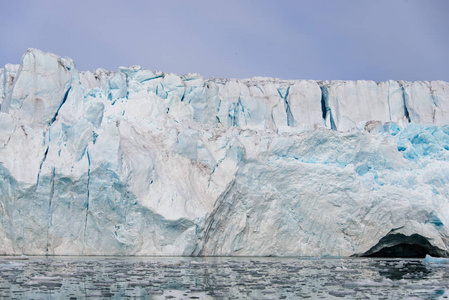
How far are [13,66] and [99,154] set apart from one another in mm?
7031

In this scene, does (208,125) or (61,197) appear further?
(208,125)

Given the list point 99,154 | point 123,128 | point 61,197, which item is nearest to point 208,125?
point 123,128

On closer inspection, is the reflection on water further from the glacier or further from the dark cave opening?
the dark cave opening

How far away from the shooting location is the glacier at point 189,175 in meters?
15.2

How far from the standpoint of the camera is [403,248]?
814 inches

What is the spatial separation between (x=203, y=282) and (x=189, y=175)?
318 inches

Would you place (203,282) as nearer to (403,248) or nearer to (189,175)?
(189,175)

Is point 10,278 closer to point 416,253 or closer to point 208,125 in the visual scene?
point 208,125

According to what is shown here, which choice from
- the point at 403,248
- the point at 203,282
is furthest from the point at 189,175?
the point at 403,248

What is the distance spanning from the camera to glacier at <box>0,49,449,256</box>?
1519 cm

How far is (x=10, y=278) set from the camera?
8844 mm

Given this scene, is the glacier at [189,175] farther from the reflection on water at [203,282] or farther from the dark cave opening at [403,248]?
the reflection on water at [203,282]

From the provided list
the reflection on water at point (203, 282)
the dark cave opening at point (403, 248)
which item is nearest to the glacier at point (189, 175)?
the dark cave opening at point (403, 248)

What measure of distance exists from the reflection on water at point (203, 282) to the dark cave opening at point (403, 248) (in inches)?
278
